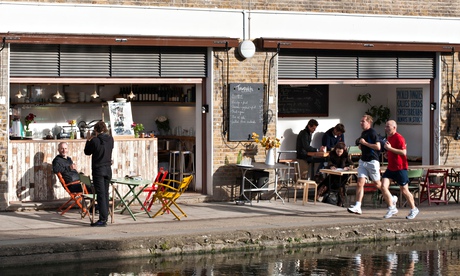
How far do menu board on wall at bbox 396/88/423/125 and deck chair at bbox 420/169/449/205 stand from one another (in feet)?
7.72

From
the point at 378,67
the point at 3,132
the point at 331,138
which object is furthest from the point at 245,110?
the point at 3,132

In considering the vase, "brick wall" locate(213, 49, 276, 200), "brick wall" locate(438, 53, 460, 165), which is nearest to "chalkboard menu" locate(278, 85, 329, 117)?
"brick wall" locate(213, 49, 276, 200)

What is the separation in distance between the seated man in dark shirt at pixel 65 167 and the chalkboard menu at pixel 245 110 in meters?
3.36

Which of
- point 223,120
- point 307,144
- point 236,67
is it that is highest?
point 236,67

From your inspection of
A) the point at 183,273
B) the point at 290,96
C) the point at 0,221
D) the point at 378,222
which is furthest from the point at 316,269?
the point at 290,96

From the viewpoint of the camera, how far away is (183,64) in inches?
714

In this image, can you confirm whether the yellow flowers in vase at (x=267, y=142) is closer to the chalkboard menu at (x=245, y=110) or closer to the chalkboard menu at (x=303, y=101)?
the chalkboard menu at (x=245, y=110)

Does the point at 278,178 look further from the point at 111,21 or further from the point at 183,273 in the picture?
the point at 183,273

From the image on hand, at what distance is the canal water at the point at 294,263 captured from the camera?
41.0ft

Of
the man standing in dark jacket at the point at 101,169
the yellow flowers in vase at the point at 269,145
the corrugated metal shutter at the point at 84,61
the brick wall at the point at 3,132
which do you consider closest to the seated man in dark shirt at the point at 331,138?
the yellow flowers in vase at the point at 269,145

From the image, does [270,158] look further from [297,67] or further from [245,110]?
[297,67]

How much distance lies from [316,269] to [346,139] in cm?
963

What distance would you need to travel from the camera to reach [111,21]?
17.3m

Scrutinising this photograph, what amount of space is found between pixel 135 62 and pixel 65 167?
8.00 feet
